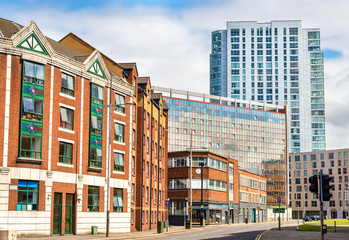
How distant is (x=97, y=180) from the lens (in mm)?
48094

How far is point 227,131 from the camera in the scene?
187375 mm

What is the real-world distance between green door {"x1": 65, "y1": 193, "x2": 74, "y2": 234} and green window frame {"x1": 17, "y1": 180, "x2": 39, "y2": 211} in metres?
4.24

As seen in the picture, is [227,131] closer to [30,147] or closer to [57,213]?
[57,213]

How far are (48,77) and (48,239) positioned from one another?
1339 cm

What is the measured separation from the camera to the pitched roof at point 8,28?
40438 mm

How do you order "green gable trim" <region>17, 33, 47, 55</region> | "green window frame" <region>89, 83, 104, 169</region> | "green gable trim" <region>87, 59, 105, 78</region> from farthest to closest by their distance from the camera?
"green gable trim" <region>87, 59, 105, 78</region>
"green window frame" <region>89, 83, 104, 169</region>
"green gable trim" <region>17, 33, 47, 55</region>

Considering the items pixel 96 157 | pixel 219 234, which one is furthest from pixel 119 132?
pixel 219 234

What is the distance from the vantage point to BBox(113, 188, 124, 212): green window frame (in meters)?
51.0

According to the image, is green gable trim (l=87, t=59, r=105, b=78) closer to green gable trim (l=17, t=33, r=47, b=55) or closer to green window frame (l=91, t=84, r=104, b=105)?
green window frame (l=91, t=84, r=104, b=105)

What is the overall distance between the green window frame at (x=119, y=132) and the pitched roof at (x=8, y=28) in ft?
46.6

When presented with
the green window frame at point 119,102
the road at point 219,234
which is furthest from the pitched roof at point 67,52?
the road at point 219,234

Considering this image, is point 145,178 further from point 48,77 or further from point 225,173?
point 225,173

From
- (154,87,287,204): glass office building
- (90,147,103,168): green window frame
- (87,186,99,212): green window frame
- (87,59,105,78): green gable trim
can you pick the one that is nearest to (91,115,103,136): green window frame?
(90,147,103,168): green window frame

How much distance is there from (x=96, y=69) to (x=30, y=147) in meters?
11.9
